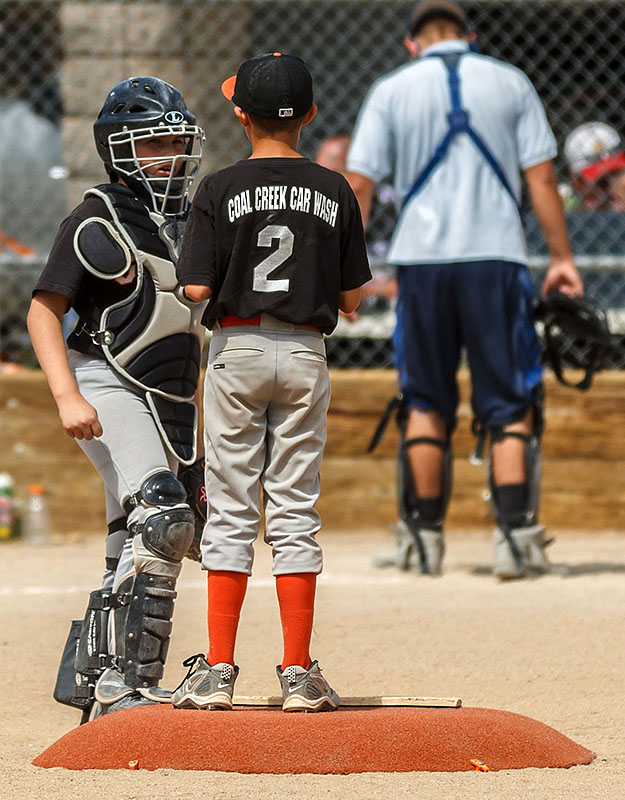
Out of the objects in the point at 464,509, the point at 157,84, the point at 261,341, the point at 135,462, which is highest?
the point at 157,84

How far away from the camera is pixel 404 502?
18.9 ft

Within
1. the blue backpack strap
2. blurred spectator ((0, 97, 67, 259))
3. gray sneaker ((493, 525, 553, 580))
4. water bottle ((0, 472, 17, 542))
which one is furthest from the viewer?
blurred spectator ((0, 97, 67, 259))

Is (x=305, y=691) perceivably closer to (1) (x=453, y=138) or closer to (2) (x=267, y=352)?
(2) (x=267, y=352)

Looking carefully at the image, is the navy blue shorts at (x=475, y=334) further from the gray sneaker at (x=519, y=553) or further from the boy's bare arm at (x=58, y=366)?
the boy's bare arm at (x=58, y=366)

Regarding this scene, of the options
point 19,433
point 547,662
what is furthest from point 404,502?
point 19,433

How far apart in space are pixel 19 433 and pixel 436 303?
8.11 ft

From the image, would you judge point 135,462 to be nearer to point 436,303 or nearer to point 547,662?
point 547,662

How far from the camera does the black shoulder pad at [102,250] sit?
133 inches

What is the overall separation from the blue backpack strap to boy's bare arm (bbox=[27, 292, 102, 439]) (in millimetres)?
2598

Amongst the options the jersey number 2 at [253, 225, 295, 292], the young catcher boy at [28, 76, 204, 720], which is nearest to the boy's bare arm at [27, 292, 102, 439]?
the young catcher boy at [28, 76, 204, 720]

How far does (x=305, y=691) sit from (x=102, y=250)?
121 cm

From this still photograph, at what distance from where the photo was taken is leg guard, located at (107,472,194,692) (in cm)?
330

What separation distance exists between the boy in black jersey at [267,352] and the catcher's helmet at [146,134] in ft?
1.41

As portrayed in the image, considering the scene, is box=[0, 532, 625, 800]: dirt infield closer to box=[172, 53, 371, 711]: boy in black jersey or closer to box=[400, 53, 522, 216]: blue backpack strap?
box=[172, 53, 371, 711]: boy in black jersey
